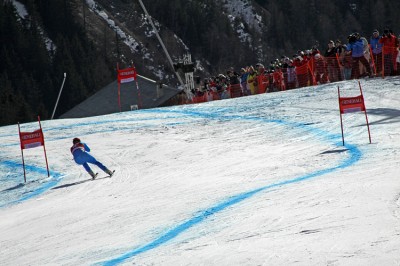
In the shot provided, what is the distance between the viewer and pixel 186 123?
23.2 metres

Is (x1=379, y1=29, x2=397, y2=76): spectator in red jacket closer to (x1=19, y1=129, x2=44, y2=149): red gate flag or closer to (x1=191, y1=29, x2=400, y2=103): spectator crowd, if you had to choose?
(x1=191, y1=29, x2=400, y2=103): spectator crowd

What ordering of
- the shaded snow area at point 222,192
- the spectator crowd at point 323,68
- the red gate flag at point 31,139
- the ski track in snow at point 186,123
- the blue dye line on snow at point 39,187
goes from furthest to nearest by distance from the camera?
the spectator crowd at point 323,68 < the red gate flag at point 31,139 < the blue dye line on snow at point 39,187 < the ski track in snow at point 186,123 < the shaded snow area at point 222,192

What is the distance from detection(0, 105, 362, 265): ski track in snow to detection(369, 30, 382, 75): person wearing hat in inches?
170

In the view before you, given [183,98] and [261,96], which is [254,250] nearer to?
[261,96]

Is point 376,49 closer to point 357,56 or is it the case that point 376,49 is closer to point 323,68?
point 357,56

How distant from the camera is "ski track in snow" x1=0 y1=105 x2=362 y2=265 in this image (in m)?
9.86

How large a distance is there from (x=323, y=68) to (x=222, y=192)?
569 inches

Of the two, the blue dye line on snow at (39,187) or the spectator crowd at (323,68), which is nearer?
the blue dye line on snow at (39,187)

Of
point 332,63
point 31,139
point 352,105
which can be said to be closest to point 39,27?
point 332,63

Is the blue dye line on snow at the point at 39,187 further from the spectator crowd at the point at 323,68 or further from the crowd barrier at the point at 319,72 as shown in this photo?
the crowd barrier at the point at 319,72

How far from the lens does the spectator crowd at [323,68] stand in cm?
2341

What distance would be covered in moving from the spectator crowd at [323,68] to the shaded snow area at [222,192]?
3.11 feet

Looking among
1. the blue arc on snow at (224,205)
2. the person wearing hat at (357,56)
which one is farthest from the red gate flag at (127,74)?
the blue arc on snow at (224,205)

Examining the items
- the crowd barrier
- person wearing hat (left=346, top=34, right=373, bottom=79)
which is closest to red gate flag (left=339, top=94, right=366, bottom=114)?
the crowd barrier
